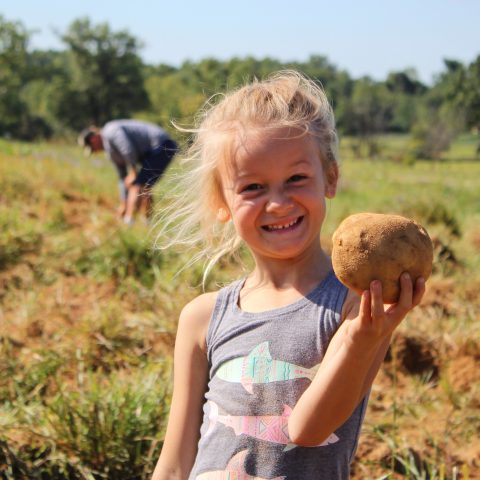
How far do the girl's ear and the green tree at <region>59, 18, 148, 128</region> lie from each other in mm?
62416

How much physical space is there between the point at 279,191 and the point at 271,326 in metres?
0.32

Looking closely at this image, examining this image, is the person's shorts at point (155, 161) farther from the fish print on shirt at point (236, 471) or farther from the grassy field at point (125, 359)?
the fish print on shirt at point (236, 471)

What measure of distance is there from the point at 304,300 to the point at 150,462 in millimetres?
1231

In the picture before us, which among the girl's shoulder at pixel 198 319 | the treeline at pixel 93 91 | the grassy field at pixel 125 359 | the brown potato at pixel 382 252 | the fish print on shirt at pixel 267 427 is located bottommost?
the grassy field at pixel 125 359

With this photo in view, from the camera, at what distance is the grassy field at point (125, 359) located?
2496 millimetres

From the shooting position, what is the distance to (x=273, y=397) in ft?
4.84

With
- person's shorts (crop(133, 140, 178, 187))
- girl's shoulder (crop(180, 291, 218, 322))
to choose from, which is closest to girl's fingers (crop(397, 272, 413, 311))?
girl's shoulder (crop(180, 291, 218, 322))

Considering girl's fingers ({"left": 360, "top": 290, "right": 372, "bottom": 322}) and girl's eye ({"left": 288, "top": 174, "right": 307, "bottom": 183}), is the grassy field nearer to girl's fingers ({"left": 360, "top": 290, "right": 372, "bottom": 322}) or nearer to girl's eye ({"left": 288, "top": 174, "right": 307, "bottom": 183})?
girl's eye ({"left": 288, "top": 174, "right": 307, "bottom": 183})

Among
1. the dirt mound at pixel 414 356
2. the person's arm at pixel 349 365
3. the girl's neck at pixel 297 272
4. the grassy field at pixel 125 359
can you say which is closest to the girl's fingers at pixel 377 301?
the person's arm at pixel 349 365

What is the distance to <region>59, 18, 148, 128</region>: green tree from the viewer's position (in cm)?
6269

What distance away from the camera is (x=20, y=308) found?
444 centimetres

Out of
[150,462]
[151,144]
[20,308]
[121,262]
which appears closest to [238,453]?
[150,462]

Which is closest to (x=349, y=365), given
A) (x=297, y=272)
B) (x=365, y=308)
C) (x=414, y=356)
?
(x=365, y=308)

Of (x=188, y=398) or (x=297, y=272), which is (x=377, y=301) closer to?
(x=297, y=272)
